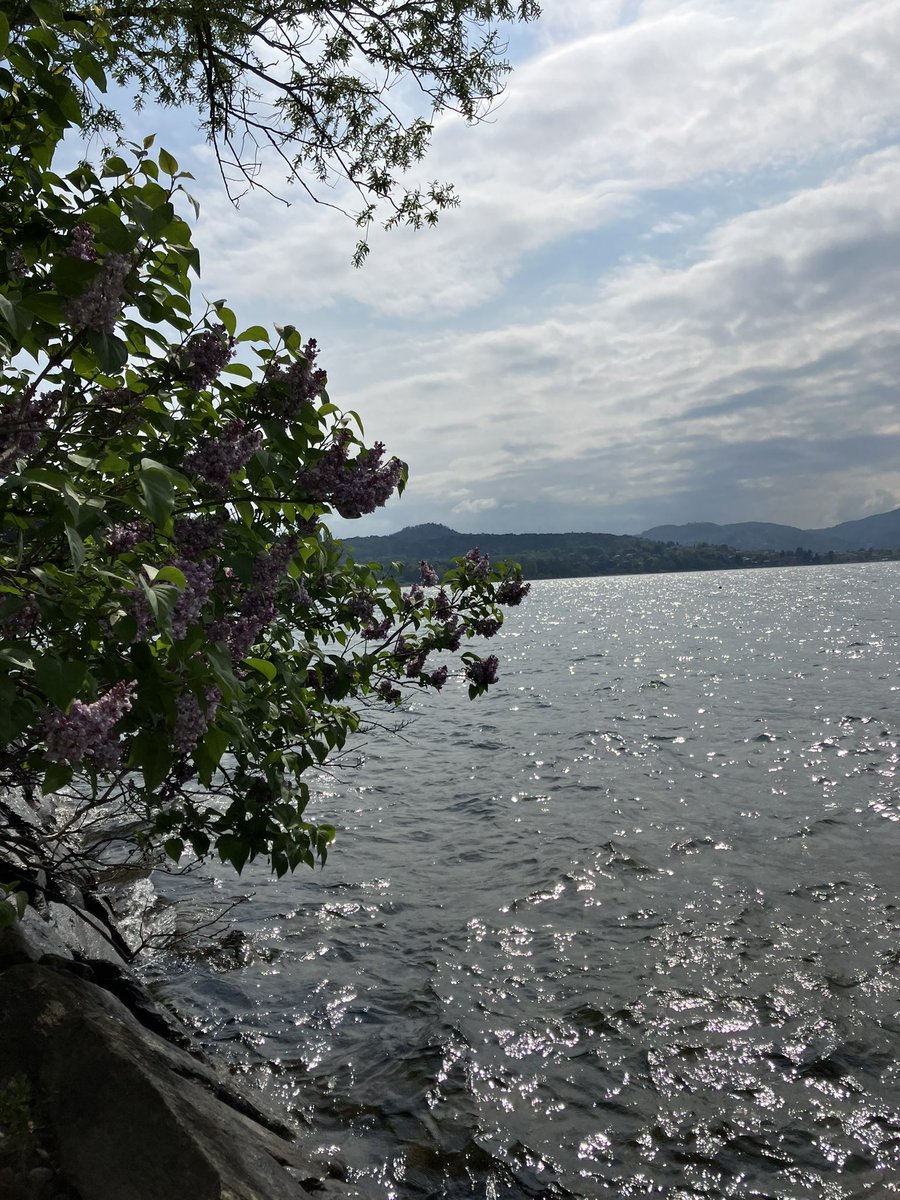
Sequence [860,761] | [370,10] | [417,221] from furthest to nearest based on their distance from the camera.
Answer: [860,761] < [417,221] < [370,10]

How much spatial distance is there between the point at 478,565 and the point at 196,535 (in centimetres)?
484

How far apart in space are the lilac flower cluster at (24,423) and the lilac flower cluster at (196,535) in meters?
0.75

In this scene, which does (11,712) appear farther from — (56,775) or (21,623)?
(21,623)

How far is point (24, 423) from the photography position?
3.03 meters

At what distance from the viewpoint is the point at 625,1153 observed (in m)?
6.60

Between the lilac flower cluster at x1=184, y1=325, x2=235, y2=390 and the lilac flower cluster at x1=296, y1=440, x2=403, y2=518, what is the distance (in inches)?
29.0

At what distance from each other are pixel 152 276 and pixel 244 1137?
4.95m

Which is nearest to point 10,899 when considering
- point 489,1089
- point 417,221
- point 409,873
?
point 489,1089

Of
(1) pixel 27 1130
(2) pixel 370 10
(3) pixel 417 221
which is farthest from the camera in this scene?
(3) pixel 417 221

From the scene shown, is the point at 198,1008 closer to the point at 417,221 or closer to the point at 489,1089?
→ the point at 489,1089

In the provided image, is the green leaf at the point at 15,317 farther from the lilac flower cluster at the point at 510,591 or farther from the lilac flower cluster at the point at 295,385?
the lilac flower cluster at the point at 510,591

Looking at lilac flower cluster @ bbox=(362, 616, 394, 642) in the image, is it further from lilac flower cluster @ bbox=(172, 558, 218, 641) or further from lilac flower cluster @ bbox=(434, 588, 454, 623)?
lilac flower cluster @ bbox=(172, 558, 218, 641)

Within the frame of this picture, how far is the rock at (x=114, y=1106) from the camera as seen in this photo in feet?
13.5

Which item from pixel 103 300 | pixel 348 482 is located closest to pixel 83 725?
pixel 103 300
